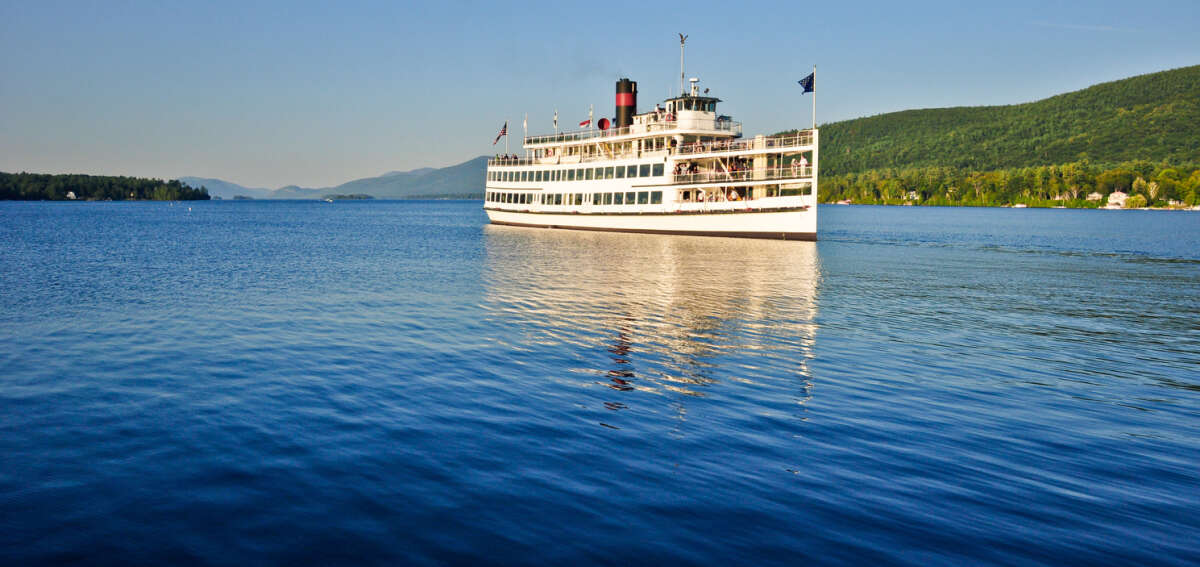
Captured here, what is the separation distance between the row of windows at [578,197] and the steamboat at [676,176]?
93 millimetres

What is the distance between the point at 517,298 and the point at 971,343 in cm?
1467

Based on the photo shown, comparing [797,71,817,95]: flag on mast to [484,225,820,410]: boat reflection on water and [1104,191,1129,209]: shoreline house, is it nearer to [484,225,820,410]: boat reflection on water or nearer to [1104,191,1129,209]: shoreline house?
[484,225,820,410]: boat reflection on water

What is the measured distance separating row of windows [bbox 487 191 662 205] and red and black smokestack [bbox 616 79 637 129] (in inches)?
268

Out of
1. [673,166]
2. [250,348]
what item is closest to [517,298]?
[250,348]

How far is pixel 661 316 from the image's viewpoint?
23.0 meters

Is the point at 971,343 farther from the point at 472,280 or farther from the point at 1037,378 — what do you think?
the point at 472,280

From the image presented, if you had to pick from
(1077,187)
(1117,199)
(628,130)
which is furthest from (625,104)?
(1077,187)

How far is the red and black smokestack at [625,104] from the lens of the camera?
69062mm

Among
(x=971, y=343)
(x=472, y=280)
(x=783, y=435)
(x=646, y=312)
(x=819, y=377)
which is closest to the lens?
(x=783, y=435)

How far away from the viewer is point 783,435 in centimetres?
1102

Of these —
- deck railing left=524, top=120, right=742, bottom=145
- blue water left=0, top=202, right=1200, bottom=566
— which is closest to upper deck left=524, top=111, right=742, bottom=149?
deck railing left=524, top=120, right=742, bottom=145

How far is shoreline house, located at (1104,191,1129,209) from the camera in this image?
157 metres

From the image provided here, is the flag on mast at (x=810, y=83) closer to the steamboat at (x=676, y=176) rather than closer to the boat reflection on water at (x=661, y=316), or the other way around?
the steamboat at (x=676, y=176)

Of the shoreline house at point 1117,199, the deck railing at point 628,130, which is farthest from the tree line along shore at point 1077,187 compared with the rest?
the deck railing at point 628,130
